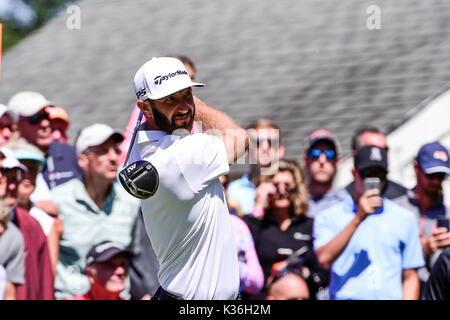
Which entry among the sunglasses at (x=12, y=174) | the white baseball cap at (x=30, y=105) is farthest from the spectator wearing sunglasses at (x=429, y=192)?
the white baseball cap at (x=30, y=105)

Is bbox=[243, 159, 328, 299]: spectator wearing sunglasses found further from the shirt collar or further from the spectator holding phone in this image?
the shirt collar

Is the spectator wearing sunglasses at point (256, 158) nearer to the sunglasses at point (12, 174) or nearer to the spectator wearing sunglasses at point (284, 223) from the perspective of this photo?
the spectator wearing sunglasses at point (284, 223)

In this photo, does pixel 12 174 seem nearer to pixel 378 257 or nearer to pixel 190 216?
pixel 190 216

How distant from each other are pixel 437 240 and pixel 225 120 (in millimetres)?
2707

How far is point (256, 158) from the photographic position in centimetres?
773

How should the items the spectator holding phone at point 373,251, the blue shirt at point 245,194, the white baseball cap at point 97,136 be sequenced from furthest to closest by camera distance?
the blue shirt at point 245,194 < the white baseball cap at point 97,136 < the spectator holding phone at point 373,251

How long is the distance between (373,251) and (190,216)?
8.09ft

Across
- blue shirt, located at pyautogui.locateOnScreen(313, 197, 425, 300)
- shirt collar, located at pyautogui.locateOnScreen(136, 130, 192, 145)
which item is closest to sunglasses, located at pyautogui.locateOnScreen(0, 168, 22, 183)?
blue shirt, located at pyautogui.locateOnScreen(313, 197, 425, 300)

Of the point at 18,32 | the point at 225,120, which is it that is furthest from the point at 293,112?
the point at 18,32

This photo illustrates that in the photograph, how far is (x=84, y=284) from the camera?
22.6 ft

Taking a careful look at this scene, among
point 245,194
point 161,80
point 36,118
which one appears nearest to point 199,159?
point 161,80

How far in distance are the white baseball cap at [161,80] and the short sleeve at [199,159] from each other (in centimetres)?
26

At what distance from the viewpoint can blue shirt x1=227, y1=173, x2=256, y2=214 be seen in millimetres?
7916

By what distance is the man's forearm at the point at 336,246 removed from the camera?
6.76 m
